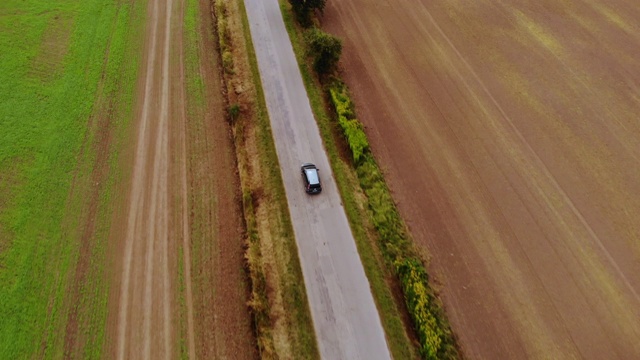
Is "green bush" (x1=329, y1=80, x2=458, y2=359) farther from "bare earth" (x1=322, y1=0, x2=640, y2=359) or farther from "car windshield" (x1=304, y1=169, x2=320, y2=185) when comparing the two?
"car windshield" (x1=304, y1=169, x2=320, y2=185)

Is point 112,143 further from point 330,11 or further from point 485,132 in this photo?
point 485,132

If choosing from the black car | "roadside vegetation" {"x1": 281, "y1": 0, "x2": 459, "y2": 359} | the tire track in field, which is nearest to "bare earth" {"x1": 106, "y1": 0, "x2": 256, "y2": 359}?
the tire track in field

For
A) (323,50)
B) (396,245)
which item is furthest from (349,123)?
(396,245)

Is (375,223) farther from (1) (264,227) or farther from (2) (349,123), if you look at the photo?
(2) (349,123)

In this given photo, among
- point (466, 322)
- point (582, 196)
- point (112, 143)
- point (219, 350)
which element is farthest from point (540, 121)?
point (112, 143)

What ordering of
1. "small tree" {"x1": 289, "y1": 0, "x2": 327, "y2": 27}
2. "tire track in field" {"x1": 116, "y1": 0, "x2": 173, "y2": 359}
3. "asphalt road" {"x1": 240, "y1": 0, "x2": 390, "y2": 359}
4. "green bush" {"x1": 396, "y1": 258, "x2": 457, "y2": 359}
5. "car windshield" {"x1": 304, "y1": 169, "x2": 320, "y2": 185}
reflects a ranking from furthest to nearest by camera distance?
1. "small tree" {"x1": 289, "y1": 0, "x2": 327, "y2": 27}
2. "car windshield" {"x1": 304, "y1": 169, "x2": 320, "y2": 185}
3. "tire track in field" {"x1": 116, "y1": 0, "x2": 173, "y2": 359}
4. "asphalt road" {"x1": 240, "y1": 0, "x2": 390, "y2": 359}
5. "green bush" {"x1": 396, "y1": 258, "x2": 457, "y2": 359}

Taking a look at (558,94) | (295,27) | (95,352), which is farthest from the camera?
(295,27)

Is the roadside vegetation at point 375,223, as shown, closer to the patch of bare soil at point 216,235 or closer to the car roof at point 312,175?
the car roof at point 312,175
